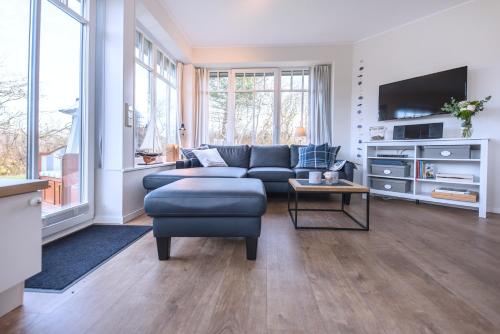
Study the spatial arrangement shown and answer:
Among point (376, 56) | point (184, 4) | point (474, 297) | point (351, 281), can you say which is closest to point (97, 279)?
point (351, 281)

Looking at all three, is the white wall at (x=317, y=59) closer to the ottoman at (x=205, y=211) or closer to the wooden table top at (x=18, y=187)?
the ottoman at (x=205, y=211)

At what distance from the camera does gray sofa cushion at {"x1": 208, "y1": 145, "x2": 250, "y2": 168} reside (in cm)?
414

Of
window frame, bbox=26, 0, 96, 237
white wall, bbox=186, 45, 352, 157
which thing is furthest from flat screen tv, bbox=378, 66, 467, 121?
window frame, bbox=26, 0, 96, 237

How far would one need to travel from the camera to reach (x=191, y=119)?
15.2ft

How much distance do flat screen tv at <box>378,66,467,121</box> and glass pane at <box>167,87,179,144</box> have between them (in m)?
3.49

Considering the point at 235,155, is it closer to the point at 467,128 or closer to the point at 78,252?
the point at 78,252

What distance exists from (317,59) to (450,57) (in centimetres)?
190

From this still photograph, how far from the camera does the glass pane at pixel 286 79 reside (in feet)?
15.5

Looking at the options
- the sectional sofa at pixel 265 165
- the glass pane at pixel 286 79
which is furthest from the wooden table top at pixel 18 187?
the glass pane at pixel 286 79

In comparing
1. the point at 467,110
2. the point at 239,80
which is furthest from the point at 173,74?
the point at 467,110

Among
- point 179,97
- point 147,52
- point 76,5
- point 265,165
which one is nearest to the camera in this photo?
point 76,5

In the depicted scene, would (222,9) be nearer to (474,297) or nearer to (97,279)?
(97,279)

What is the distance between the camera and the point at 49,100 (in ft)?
6.16

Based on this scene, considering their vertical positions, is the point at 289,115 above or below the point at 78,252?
above
